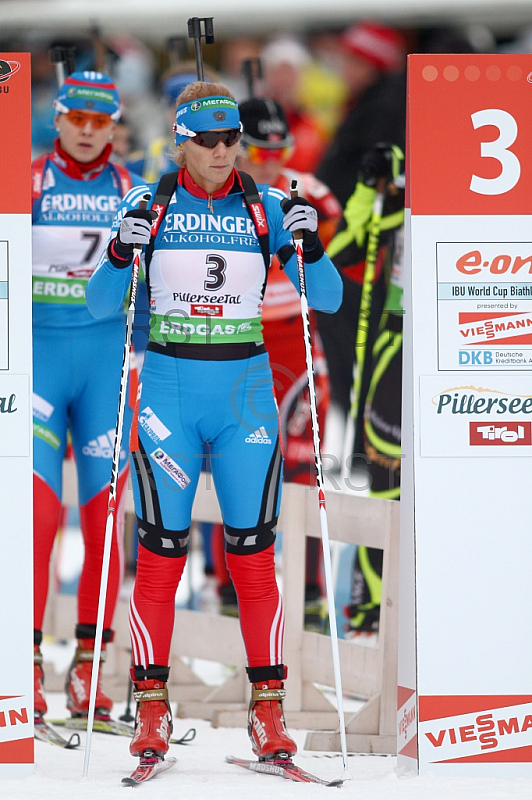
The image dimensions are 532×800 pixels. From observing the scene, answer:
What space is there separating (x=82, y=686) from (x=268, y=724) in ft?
3.18

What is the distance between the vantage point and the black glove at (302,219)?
3971 mm

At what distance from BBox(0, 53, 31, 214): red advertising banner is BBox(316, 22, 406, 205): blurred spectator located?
5.22m

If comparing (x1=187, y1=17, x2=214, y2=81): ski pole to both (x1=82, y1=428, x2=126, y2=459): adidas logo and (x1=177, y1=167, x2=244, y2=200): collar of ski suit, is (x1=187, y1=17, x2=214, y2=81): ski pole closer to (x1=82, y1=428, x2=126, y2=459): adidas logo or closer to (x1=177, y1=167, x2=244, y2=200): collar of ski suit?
(x1=177, y1=167, x2=244, y2=200): collar of ski suit

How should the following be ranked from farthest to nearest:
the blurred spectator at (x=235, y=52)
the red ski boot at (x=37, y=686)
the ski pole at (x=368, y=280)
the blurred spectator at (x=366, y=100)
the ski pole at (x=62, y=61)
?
the blurred spectator at (x=235, y=52) < the blurred spectator at (x=366, y=100) < the ski pole at (x=368, y=280) < the ski pole at (x=62, y=61) < the red ski boot at (x=37, y=686)

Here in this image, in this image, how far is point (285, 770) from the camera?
3.87m

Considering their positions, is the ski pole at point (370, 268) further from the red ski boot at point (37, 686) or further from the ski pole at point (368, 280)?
the red ski boot at point (37, 686)

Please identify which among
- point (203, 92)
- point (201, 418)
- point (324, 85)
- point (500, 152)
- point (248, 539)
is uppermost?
point (324, 85)

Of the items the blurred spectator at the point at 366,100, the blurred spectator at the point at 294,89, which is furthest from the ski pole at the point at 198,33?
the blurred spectator at the point at 294,89

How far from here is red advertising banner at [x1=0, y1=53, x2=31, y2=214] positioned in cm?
394

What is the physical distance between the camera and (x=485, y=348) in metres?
3.96

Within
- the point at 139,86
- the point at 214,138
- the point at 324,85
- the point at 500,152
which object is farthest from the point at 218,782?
the point at 139,86

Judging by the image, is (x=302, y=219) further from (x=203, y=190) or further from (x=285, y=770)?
(x=285, y=770)

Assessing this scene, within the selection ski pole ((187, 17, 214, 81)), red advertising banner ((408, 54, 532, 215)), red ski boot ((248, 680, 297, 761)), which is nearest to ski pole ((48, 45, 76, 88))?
ski pole ((187, 17, 214, 81))

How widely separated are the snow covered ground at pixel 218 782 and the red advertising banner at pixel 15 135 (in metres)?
1.75
